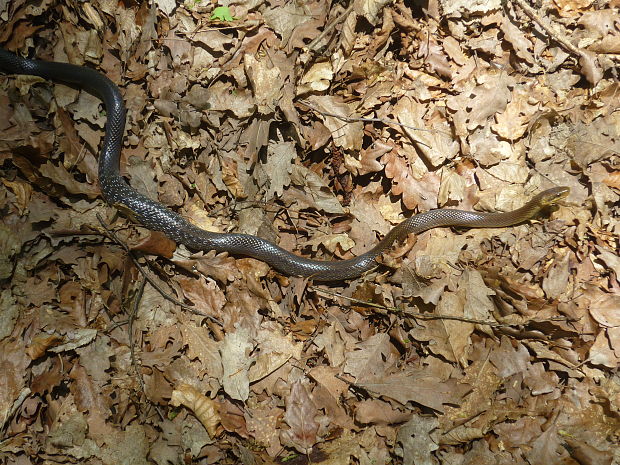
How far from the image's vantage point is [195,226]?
177 inches

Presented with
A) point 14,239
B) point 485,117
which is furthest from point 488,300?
point 14,239

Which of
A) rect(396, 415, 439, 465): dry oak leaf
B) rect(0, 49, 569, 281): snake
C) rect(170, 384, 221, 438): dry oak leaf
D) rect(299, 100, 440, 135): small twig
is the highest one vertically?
rect(299, 100, 440, 135): small twig

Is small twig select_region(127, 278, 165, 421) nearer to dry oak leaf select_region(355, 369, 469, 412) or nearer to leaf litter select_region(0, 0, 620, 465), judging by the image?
leaf litter select_region(0, 0, 620, 465)

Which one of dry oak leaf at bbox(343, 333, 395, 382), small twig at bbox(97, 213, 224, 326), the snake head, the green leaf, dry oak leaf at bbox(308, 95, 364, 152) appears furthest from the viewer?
the green leaf

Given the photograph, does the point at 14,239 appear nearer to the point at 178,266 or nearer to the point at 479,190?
the point at 178,266

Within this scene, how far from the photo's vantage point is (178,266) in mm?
4305

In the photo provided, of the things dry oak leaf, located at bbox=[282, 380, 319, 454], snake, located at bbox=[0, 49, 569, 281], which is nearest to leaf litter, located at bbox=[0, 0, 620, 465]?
dry oak leaf, located at bbox=[282, 380, 319, 454]

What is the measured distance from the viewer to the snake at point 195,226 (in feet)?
14.4

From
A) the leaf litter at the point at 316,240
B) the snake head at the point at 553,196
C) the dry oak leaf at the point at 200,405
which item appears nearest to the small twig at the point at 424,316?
the leaf litter at the point at 316,240

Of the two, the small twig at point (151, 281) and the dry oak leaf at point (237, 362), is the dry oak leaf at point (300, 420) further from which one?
the small twig at point (151, 281)

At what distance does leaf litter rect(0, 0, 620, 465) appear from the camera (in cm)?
360

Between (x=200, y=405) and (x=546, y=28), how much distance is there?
19.4ft

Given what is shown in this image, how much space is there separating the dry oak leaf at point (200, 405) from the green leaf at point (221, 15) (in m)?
4.36

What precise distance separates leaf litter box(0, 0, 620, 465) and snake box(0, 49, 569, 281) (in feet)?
0.45
